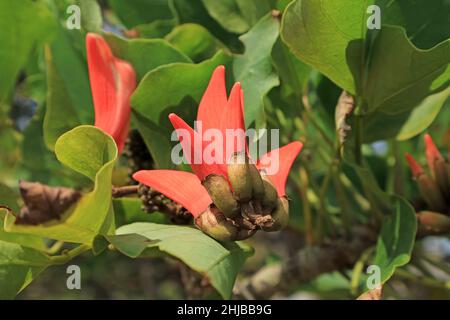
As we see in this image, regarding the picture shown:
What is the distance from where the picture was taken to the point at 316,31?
79 centimetres

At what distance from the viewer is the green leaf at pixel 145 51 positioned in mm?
883

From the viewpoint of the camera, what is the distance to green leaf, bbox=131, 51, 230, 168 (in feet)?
2.71

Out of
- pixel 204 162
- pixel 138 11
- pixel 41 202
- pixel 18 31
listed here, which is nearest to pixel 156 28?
pixel 138 11

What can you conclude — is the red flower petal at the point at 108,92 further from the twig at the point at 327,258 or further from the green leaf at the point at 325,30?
the twig at the point at 327,258

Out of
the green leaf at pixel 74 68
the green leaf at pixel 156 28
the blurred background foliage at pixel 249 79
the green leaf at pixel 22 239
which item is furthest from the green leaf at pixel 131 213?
the green leaf at pixel 156 28

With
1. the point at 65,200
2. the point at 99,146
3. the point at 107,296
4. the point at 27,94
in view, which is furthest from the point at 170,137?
the point at 107,296

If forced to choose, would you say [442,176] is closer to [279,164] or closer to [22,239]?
[279,164]

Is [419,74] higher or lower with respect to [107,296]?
higher

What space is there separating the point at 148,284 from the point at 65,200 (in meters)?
2.10

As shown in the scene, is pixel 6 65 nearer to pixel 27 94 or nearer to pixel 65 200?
pixel 27 94

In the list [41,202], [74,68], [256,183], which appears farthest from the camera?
[74,68]

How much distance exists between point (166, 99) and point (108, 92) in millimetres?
72

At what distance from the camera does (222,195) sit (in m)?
0.69

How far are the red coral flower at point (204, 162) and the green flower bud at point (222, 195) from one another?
0.04ft
